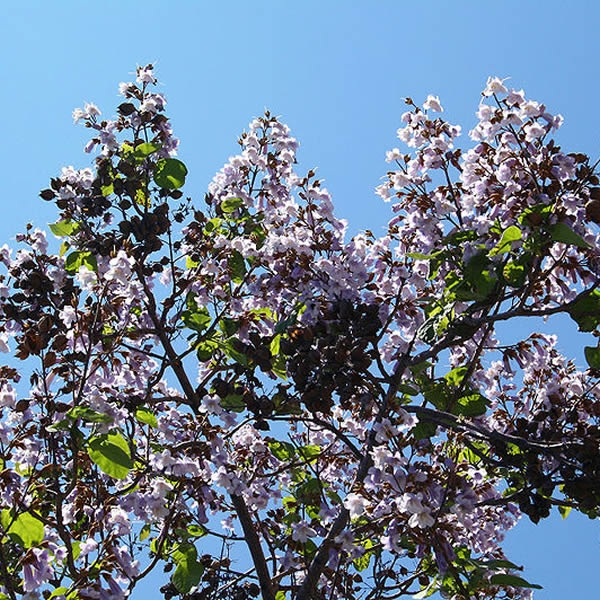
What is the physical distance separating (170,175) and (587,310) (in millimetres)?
2967

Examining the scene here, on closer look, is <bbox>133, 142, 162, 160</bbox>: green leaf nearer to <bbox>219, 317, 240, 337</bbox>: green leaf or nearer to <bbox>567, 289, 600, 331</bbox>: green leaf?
<bbox>219, 317, 240, 337</bbox>: green leaf

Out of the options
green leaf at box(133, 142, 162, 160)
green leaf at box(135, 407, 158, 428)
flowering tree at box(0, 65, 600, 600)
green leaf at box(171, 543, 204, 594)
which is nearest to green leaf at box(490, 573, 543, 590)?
flowering tree at box(0, 65, 600, 600)

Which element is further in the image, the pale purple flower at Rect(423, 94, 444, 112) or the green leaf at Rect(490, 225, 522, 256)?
the pale purple flower at Rect(423, 94, 444, 112)

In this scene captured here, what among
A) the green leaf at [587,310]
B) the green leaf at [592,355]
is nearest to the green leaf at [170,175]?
the green leaf at [587,310]

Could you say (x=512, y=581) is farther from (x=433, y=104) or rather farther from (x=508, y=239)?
(x=433, y=104)

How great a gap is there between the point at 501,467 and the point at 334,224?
1.96 metres

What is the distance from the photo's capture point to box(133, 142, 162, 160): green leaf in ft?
19.5

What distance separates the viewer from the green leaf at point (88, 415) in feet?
13.6

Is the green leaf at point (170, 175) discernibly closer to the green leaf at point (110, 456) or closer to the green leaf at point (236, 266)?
the green leaf at point (236, 266)

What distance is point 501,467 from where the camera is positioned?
560 centimetres

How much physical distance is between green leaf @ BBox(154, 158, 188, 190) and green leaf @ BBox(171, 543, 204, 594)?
2.46 metres

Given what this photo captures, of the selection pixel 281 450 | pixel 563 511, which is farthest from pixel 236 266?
pixel 563 511

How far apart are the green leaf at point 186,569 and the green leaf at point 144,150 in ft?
8.76

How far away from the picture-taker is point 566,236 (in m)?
4.29
